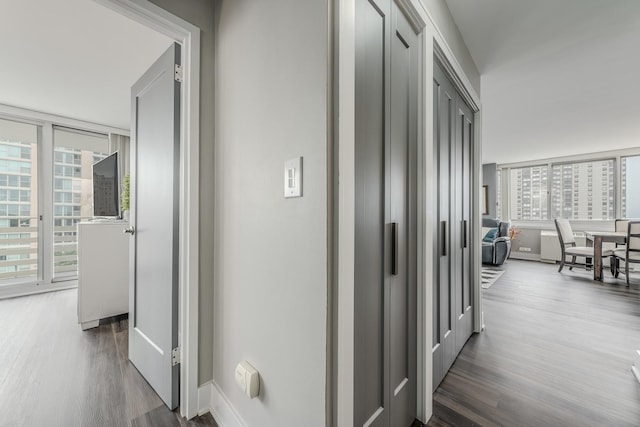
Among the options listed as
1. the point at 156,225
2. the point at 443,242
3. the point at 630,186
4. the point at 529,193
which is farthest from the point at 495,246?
the point at 156,225

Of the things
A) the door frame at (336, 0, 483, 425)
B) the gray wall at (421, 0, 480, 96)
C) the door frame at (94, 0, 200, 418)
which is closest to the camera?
the door frame at (336, 0, 483, 425)

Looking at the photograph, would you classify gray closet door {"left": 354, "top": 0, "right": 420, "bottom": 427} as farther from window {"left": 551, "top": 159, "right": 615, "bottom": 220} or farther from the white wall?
window {"left": 551, "top": 159, "right": 615, "bottom": 220}

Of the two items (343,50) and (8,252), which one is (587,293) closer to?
(343,50)

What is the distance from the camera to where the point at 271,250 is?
1.03m

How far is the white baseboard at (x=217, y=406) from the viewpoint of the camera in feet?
4.02

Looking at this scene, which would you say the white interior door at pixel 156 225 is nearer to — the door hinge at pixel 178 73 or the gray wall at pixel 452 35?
the door hinge at pixel 178 73

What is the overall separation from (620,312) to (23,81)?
6964mm

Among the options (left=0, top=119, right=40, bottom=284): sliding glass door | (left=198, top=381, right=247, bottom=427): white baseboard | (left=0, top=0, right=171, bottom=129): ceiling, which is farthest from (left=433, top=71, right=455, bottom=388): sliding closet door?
(left=0, top=119, right=40, bottom=284): sliding glass door

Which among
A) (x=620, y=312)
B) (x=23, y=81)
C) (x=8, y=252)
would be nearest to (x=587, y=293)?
(x=620, y=312)

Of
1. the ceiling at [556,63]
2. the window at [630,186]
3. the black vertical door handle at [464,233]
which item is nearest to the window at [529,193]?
the window at [630,186]

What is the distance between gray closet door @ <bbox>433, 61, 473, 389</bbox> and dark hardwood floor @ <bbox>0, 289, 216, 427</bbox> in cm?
144

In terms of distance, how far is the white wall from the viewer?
84cm

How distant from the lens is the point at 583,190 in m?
5.75

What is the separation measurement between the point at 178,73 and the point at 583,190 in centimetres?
793
